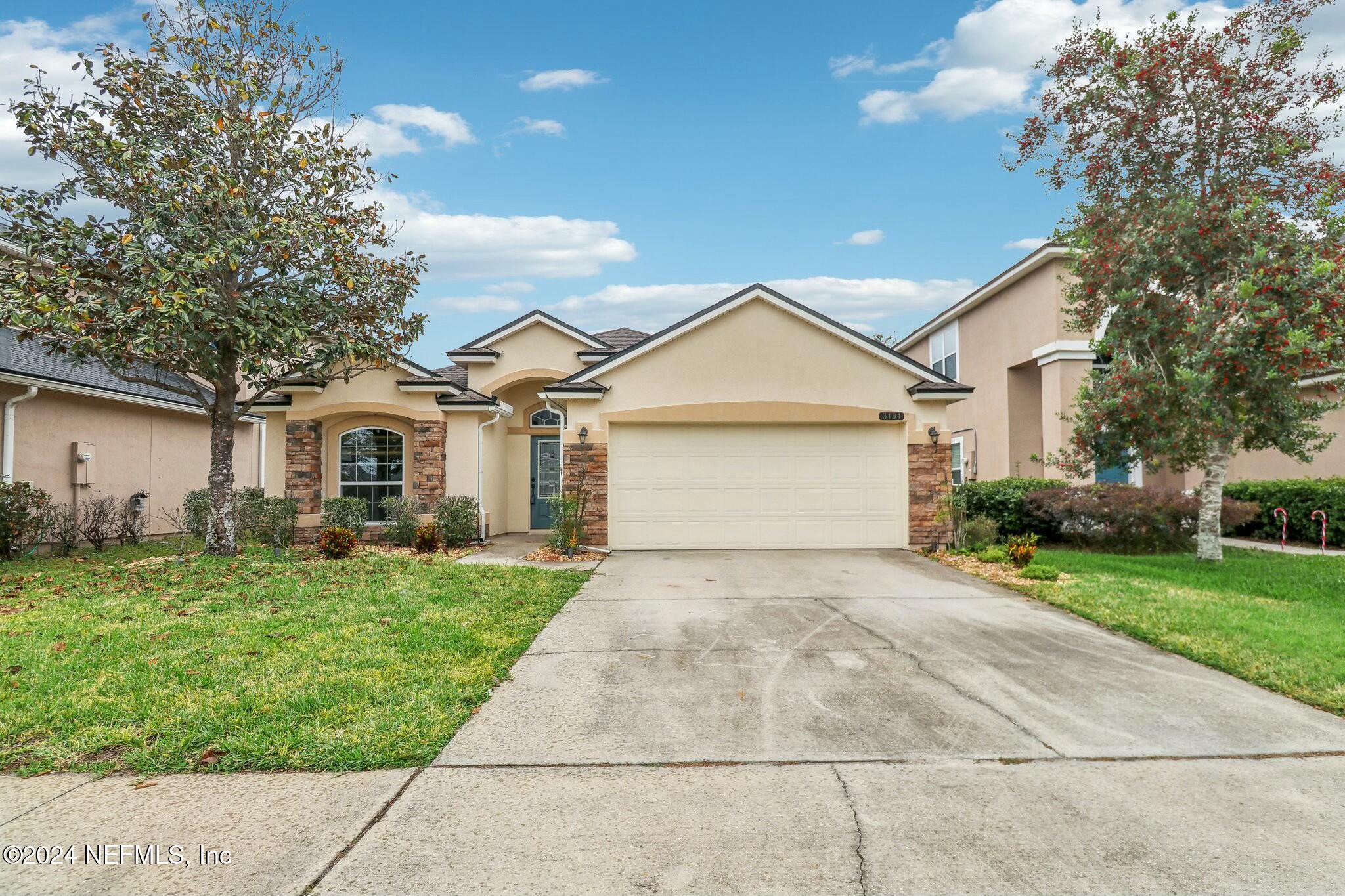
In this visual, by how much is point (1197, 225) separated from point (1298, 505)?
704cm

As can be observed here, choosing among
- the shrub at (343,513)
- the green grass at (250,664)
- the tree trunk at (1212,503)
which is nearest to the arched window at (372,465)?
the shrub at (343,513)

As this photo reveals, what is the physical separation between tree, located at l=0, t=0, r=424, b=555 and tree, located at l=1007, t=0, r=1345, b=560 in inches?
480

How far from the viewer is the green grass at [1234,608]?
5.66 m

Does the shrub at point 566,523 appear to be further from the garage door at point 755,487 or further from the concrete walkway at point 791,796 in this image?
the concrete walkway at point 791,796

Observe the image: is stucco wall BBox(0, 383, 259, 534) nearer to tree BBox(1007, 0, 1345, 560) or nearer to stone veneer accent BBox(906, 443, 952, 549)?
stone veneer accent BBox(906, 443, 952, 549)

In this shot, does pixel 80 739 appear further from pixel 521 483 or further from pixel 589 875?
pixel 521 483

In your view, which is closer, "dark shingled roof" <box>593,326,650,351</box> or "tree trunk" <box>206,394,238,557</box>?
"tree trunk" <box>206,394,238,557</box>

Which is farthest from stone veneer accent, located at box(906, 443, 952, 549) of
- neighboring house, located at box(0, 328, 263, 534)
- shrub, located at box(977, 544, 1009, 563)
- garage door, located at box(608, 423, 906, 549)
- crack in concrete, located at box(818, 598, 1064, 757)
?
neighboring house, located at box(0, 328, 263, 534)

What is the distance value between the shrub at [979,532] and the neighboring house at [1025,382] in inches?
103

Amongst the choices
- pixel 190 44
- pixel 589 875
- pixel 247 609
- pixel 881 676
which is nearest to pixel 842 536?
pixel 881 676

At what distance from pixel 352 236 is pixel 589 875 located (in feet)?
37.7

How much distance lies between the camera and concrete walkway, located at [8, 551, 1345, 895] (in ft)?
9.50

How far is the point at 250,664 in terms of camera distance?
5.58m

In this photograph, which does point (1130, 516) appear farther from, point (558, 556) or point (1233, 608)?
point (558, 556)
